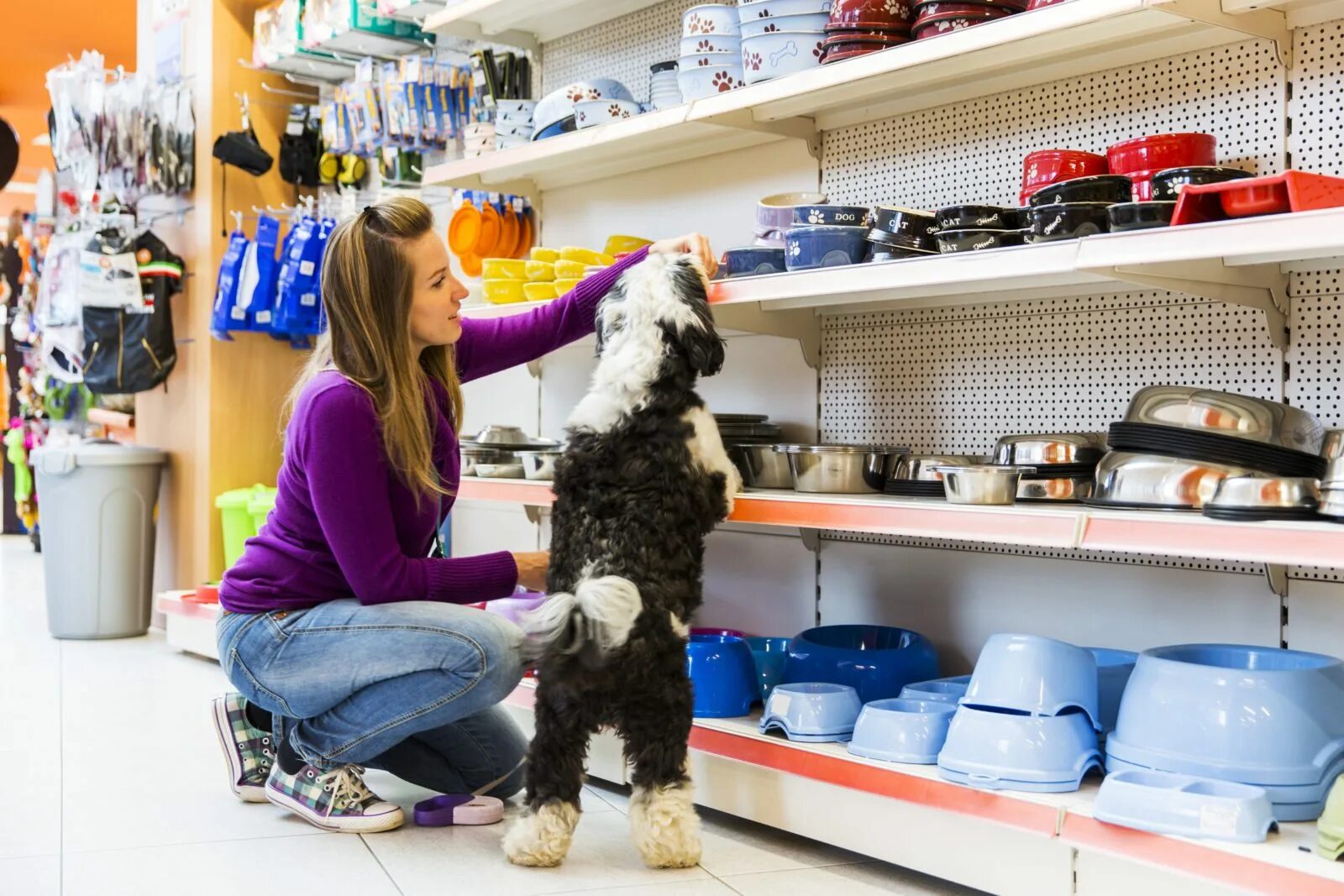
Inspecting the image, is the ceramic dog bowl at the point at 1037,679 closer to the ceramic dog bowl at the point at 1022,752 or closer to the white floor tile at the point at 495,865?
the ceramic dog bowl at the point at 1022,752

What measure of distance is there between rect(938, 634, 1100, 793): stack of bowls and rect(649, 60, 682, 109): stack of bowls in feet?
5.27

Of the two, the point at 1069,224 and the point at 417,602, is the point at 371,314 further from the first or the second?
the point at 1069,224

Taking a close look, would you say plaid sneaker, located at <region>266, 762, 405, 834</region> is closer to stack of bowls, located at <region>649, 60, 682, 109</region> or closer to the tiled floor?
the tiled floor

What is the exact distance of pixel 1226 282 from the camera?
2.24m

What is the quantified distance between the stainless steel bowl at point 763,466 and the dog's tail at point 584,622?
2.57ft

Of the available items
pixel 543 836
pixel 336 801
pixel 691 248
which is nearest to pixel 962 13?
pixel 691 248

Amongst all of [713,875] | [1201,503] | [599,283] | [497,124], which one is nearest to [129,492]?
[497,124]

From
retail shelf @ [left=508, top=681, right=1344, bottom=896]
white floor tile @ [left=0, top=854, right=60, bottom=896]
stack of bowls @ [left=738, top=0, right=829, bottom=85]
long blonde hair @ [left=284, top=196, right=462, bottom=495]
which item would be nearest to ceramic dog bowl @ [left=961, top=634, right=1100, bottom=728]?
retail shelf @ [left=508, top=681, right=1344, bottom=896]

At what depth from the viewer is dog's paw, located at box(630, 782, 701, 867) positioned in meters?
2.24

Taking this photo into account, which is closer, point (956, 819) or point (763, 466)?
point (956, 819)

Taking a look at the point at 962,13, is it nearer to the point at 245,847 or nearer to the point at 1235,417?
the point at 1235,417

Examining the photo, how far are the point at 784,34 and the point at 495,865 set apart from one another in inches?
72.1

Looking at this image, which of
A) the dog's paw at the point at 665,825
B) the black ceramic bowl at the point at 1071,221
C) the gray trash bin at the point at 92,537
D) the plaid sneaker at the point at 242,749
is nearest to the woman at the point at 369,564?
the plaid sneaker at the point at 242,749

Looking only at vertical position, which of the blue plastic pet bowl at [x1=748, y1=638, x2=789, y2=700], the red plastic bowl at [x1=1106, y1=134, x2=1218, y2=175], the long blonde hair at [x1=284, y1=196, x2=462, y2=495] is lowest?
the blue plastic pet bowl at [x1=748, y1=638, x2=789, y2=700]
